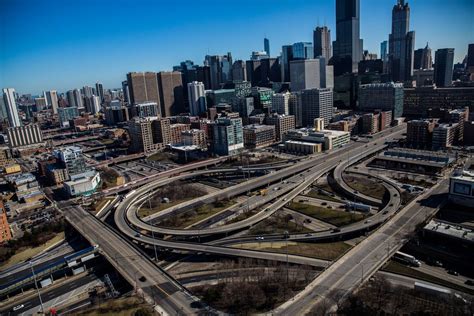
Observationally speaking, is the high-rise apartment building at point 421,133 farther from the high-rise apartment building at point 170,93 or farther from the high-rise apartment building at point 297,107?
the high-rise apartment building at point 170,93

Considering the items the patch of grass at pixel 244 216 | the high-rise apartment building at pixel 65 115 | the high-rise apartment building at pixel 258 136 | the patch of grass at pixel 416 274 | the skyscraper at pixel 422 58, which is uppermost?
the skyscraper at pixel 422 58

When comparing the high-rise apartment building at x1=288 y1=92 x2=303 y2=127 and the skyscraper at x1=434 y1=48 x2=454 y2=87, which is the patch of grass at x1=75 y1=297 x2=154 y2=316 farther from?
the skyscraper at x1=434 y1=48 x2=454 y2=87

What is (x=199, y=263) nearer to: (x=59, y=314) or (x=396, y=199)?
Answer: (x=59, y=314)

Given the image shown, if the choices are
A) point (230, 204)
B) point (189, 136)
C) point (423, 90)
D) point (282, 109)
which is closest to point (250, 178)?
point (230, 204)

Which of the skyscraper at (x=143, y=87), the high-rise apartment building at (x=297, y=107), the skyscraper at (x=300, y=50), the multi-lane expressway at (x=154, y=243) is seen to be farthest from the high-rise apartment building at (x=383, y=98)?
the skyscraper at (x=300, y=50)

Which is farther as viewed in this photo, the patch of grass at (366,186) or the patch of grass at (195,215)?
the patch of grass at (366,186)

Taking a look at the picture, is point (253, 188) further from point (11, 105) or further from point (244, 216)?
point (11, 105)
